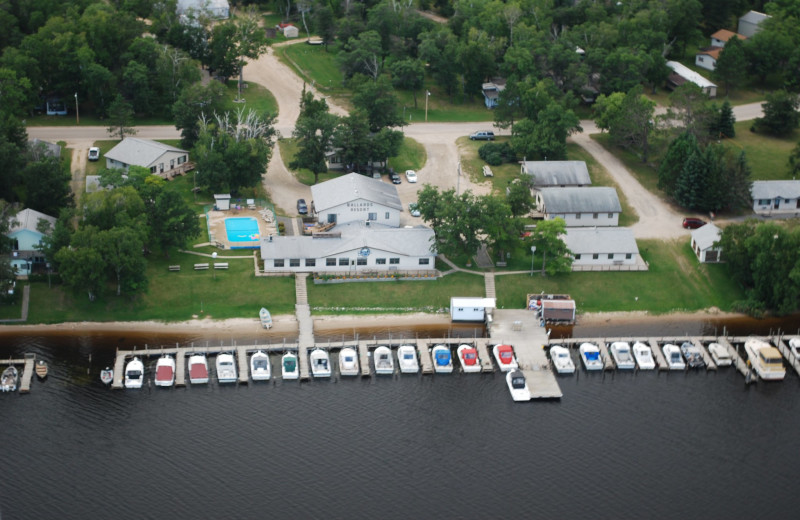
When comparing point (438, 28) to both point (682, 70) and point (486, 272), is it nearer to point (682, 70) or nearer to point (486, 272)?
point (682, 70)

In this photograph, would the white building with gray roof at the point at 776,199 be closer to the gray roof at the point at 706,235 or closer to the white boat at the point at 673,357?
the gray roof at the point at 706,235

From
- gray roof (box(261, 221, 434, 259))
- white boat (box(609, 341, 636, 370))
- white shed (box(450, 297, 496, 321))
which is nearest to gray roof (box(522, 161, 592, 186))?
gray roof (box(261, 221, 434, 259))

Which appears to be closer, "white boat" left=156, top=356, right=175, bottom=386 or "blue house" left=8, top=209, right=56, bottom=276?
"white boat" left=156, top=356, right=175, bottom=386

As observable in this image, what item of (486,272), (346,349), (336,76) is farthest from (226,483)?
(336,76)

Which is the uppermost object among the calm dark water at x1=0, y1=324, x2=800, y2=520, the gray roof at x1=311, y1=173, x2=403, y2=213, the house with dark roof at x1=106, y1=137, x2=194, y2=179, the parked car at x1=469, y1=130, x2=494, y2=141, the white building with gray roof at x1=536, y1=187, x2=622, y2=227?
the parked car at x1=469, y1=130, x2=494, y2=141

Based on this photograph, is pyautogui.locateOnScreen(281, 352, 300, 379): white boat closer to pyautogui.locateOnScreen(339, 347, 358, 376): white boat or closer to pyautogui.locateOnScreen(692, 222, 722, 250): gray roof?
pyautogui.locateOnScreen(339, 347, 358, 376): white boat

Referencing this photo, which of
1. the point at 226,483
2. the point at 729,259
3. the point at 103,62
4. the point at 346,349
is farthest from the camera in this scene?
the point at 103,62

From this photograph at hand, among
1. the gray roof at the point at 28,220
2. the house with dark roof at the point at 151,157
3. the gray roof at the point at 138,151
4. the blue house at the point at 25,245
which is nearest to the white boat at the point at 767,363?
the blue house at the point at 25,245

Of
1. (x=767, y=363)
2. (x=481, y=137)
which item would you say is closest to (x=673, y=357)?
(x=767, y=363)
